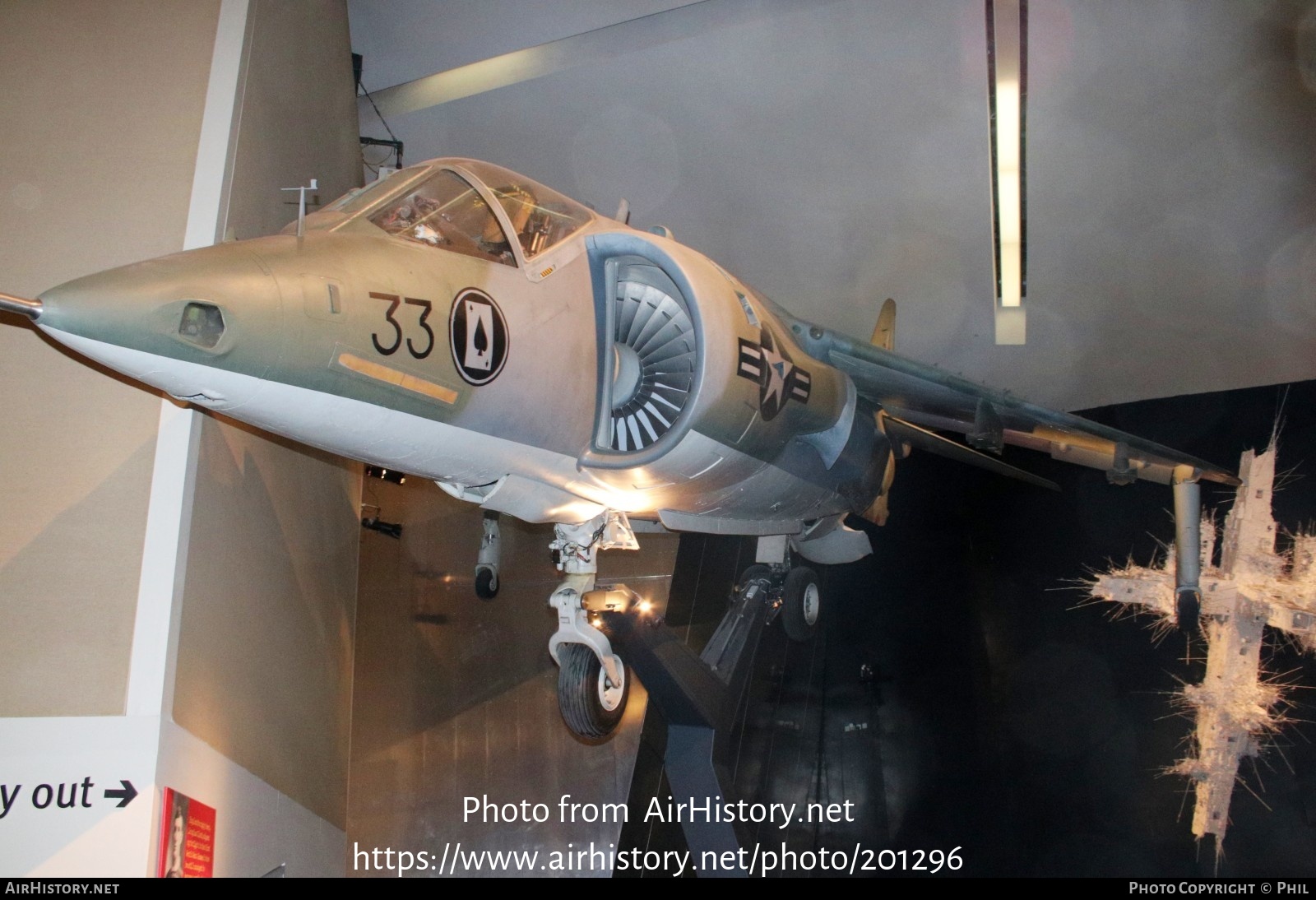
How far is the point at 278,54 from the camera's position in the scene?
16.6ft

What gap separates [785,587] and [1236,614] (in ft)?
10.4

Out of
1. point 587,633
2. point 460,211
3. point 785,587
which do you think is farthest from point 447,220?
point 785,587

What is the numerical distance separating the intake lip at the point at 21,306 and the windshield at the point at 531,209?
1.70 m

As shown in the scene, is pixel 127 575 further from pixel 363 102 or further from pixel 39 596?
pixel 363 102

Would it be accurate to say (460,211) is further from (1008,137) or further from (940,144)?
(940,144)

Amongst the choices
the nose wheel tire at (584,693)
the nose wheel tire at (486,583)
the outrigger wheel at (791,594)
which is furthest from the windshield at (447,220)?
the nose wheel tire at (486,583)

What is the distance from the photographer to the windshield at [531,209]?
3.80m

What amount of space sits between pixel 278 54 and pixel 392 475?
324 cm

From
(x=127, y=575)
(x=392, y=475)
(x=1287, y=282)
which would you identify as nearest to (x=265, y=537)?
(x=127, y=575)

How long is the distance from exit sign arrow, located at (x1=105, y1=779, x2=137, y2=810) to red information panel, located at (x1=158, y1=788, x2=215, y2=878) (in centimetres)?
13

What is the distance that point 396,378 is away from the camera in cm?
314

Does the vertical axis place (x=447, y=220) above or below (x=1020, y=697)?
above

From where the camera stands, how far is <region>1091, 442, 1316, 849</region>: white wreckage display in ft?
18.9

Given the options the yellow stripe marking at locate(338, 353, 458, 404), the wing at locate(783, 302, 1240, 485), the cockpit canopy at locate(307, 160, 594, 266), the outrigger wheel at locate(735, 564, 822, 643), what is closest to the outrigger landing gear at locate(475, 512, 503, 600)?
the outrigger wheel at locate(735, 564, 822, 643)
